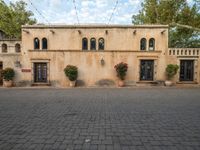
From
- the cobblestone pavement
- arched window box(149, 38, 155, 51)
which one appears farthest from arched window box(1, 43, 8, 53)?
arched window box(149, 38, 155, 51)

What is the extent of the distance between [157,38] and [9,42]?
1549cm

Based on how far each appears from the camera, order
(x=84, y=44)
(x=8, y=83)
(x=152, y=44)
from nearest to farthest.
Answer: (x=8, y=83) < (x=152, y=44) < (x=84, y=44)

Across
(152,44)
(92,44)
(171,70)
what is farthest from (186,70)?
(92,44)

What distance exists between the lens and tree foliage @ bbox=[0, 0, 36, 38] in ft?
101

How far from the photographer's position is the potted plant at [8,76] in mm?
17344

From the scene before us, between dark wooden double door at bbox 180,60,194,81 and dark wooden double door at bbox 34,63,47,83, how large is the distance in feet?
→ 46.1

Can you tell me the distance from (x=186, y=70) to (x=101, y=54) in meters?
8.88

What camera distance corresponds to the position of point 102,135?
4.68 meters

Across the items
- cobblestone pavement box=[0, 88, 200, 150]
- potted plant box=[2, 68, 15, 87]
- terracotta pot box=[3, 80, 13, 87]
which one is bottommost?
cobblestone pavement box=[0, 88, 200, 150]

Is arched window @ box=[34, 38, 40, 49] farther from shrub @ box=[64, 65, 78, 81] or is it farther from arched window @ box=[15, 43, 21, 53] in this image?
shrub @ box=[64, 65, 78, 81]

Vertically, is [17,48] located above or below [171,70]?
above

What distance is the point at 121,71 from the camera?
17.2 meters

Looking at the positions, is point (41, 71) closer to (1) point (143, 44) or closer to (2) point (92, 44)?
(2) point (92, 44)

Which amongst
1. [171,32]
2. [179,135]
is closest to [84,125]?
[179,135]
